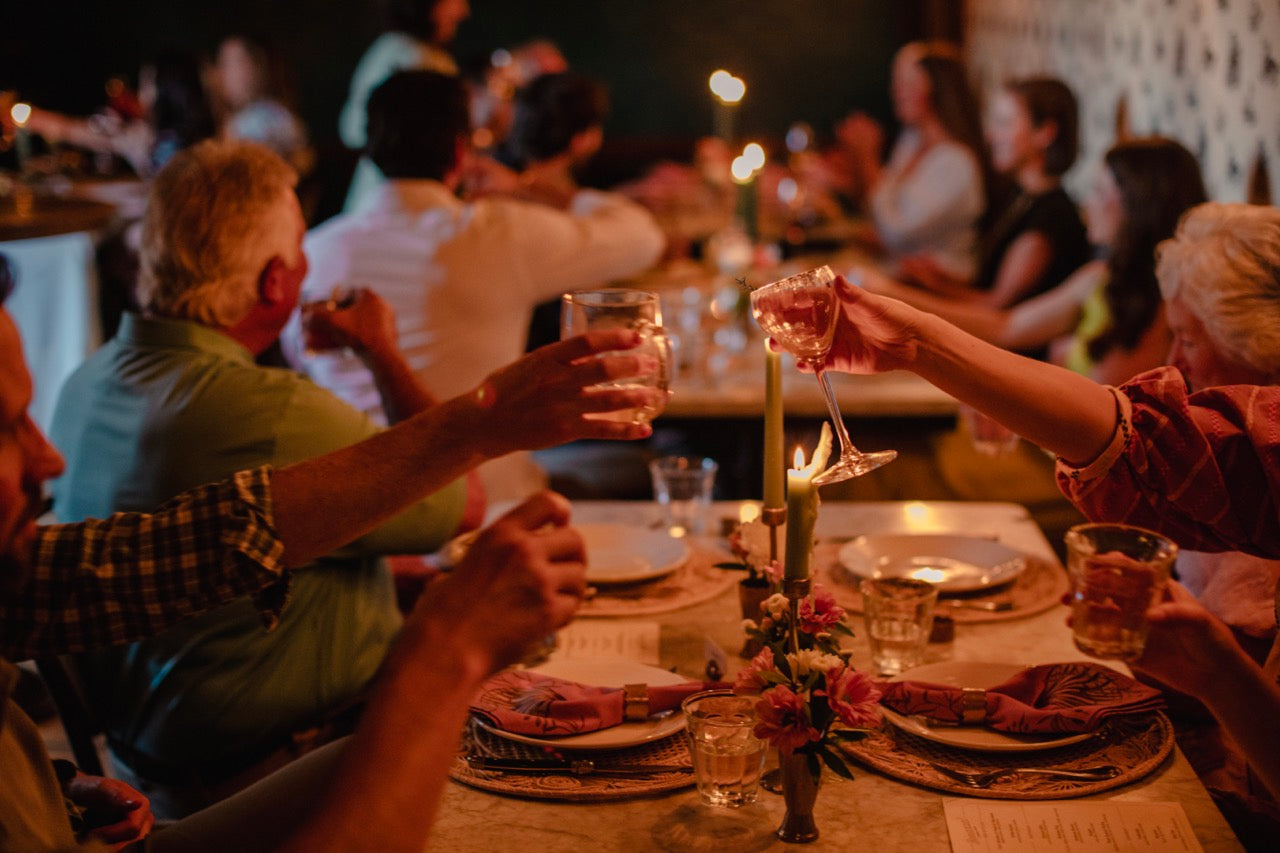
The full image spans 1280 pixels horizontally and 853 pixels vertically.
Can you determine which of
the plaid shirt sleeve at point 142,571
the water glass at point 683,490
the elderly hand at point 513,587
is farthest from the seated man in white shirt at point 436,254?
the elderly hand at point 513,587

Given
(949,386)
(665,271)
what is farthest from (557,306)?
(949,386)

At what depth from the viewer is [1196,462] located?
142 cm

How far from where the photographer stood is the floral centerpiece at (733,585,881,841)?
1.13 m

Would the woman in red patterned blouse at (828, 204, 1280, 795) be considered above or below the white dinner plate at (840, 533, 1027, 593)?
above

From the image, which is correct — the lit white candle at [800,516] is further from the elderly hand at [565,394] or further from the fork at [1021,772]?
Result: the fork at [1021,772]

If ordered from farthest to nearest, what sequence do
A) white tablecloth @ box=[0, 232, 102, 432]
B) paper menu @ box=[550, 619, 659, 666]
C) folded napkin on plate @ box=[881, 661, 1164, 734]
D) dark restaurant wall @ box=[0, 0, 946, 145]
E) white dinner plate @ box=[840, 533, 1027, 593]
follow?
dark restaurant wall @ box=[0, 0, 946, 145] < white tablecloth @ box=[0, 232, 102, 432] < white dinner plate @ box=[840, 533, 1027, 593] < paper menu @ box=[550, 619, 659, 666] < folded napkin on plate @ box=[881, 661, 1164, 734]

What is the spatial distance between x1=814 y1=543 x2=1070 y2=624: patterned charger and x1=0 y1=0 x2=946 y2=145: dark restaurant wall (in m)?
7.24

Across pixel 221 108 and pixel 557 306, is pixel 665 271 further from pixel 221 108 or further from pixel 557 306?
pixel 221 108

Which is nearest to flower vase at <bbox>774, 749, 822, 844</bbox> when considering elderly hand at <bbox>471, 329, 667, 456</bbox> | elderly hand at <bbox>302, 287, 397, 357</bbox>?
elderly hand at <bbox>471, 329, 667, 456</bbox>

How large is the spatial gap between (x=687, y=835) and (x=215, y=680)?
0.81 metres

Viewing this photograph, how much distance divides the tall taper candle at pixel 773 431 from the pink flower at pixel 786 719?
35cm

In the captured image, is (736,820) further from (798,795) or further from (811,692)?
(811,692)

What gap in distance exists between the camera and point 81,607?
1364 mm

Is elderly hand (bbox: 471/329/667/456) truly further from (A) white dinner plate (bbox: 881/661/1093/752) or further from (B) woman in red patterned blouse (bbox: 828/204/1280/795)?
(A) white dinner plate (bbox: 881/661/1093/752)
